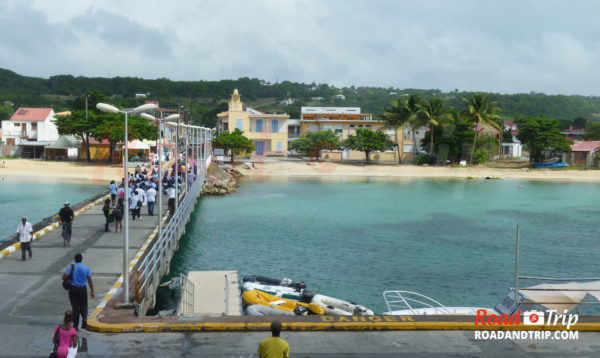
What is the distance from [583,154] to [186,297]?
82413mm

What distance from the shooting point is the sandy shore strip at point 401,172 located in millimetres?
72375

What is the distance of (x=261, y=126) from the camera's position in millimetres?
87625

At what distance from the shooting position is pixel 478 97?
81.0 meters

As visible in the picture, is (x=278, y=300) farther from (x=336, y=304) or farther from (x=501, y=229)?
(x=501, y=229)

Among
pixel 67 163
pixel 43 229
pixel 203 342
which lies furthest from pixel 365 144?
pixel 203 342

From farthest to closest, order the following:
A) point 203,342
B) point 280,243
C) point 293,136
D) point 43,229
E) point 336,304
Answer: point 293,136 < point 280,243 < point 43,229 < point 336,304 < point 203,342

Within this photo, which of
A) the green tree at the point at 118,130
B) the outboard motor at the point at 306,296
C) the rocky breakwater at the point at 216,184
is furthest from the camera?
the green tree at the point at 118,130

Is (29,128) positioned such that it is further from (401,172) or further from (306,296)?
(306,296)

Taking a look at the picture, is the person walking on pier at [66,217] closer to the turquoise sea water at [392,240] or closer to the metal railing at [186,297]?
the turquoise sea water at [392,240]

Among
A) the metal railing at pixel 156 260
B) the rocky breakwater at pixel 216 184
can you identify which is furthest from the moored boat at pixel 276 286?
the rocky breakwater at pixel 216 184

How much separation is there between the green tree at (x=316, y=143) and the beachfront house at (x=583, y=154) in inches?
1394

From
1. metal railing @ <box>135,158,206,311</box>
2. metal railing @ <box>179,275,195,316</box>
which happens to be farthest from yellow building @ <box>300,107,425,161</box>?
metal railing @ <box>179,275,195,316</box>

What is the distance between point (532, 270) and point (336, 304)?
11772 millimetres

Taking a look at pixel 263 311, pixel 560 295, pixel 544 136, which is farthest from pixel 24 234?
pixel 544 136
